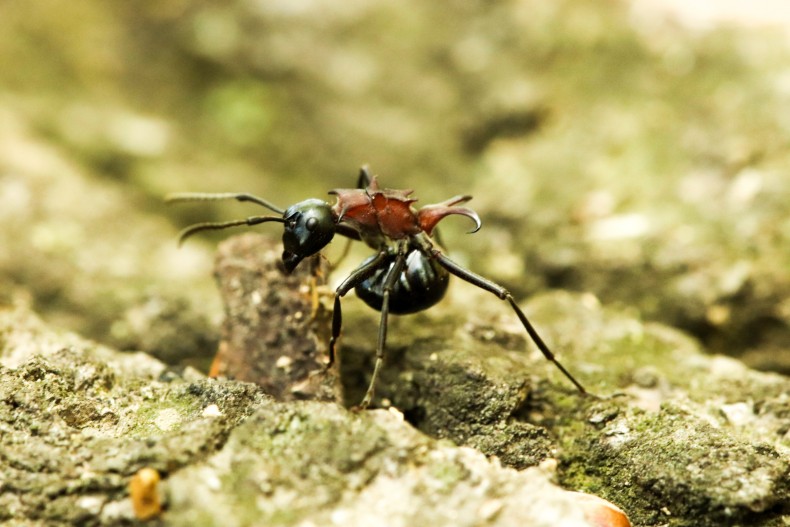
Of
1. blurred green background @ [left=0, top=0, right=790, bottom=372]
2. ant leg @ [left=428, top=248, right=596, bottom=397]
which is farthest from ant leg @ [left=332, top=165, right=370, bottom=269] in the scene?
blurred green background @ [left=0, top=0, right=790, bottom=372]

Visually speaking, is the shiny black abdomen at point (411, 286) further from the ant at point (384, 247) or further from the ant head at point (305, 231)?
the ant head at point (305, 231)

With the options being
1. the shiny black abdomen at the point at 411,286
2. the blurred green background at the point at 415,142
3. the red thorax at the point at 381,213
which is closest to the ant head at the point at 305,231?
the red thorax at the point at 381,213

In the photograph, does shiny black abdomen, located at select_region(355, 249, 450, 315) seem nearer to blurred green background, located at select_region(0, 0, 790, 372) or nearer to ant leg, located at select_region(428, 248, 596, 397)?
ant leg, located at select_region(428, 248, 596, 397)

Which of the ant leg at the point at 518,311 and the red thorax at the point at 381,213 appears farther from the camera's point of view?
the red thorax at the point at 381,213

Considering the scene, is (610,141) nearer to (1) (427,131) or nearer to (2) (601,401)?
(1) (427,131)

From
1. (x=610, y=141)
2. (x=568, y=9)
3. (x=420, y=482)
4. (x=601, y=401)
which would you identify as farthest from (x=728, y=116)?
(x=420, y=482)

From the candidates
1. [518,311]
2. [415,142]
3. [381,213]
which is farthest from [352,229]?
[415,142]
